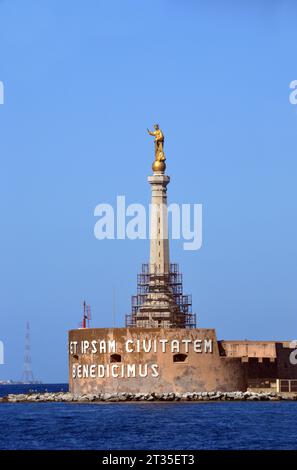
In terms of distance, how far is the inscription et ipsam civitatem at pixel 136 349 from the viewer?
274 ft

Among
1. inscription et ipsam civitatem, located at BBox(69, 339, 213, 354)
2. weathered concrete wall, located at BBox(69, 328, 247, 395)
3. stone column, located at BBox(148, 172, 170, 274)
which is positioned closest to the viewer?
inscription et ipsam civitatem, located at BBox(69, 339, 213, 354)

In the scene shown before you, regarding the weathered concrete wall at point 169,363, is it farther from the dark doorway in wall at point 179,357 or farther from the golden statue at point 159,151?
the golden statue at point 159,151

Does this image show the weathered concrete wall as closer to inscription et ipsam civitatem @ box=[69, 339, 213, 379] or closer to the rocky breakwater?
inscription et ipsam civitatem @ box=[69, 339, 213, 379]

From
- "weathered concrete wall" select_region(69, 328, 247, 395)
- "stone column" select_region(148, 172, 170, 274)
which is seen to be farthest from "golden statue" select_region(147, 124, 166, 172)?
"weathered concrete wall" select_region(69, 328, 247, 395)

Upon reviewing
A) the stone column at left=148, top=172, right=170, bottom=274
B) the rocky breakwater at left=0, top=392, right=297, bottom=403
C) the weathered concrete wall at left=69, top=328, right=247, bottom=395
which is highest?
the stone column at left=148, top=172, right=170, bottom=274

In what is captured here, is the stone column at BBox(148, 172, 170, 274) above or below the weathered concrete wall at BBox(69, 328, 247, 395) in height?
above

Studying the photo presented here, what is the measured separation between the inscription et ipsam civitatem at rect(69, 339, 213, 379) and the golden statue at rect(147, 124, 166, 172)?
10849mm

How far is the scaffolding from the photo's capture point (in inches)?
3521

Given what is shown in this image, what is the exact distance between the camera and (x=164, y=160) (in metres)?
90.8

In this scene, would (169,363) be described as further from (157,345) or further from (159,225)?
(159,225)

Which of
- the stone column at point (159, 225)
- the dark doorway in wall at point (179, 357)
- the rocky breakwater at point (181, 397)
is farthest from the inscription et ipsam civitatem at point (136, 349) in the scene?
the stone column at point (159, 225)

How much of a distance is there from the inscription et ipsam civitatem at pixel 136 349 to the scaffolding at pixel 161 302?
5124mm
